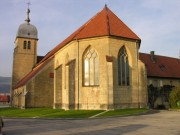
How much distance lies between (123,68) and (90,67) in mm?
3767

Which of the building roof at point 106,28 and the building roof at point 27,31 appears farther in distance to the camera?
the building roof at point 27,31

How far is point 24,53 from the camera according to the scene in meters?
50.9

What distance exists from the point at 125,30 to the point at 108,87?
7.71m

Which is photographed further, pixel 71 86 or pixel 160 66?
pixel 160 66

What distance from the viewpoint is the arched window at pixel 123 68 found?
27552 millimetres

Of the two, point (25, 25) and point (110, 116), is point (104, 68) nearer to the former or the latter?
point (110, 116)

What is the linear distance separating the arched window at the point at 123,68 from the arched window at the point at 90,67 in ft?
8.41

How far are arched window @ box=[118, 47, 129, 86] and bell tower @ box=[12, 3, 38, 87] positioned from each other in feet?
89.9

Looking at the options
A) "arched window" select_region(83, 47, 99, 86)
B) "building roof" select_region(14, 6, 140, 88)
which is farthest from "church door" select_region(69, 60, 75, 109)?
"building roof" select_region(14, 6, 140, 88)

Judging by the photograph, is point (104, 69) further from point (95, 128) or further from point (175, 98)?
point (95, 128)

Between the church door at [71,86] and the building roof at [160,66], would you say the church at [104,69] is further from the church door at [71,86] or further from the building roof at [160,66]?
the building roof at [160,66]

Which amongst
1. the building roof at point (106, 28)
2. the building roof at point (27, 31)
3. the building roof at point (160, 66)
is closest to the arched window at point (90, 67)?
the building roof at point (106, 28)

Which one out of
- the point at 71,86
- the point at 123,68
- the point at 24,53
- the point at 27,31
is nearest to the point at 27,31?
the point at 27,31

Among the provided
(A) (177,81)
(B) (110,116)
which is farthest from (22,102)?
(A) (177,81)
